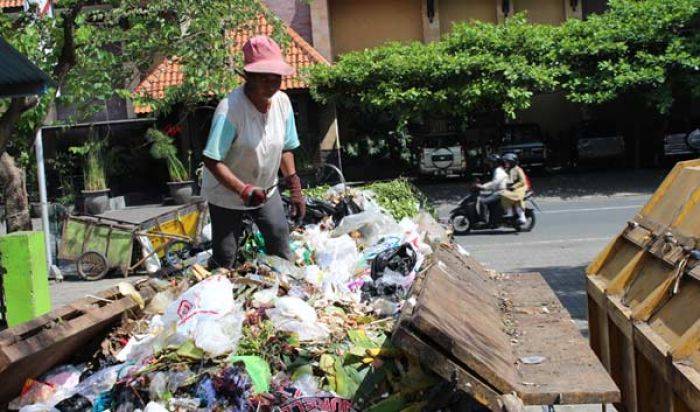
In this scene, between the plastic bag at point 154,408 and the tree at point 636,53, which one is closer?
the plastic bag at point 154,408

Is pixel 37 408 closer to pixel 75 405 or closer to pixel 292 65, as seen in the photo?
pixel 75 405

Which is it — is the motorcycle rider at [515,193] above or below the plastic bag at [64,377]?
below

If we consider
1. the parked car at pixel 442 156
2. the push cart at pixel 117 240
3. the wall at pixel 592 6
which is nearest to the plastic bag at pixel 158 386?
the push cart at pixel 117 240

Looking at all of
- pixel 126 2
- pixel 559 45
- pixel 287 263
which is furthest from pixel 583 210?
pixel 287 263

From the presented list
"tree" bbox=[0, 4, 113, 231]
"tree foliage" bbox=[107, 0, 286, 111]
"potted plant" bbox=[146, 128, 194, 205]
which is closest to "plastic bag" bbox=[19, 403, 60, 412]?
"tree" bbox=[0, 4, 113, 231]

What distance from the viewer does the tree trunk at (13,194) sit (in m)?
10.7

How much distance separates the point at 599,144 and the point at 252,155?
2147 cm

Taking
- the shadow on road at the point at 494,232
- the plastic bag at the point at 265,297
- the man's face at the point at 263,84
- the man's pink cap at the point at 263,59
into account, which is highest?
the man's pink cap at the point at 263,59

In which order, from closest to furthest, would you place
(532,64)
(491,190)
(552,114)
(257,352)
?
1. (257,352)
2. (491,190)
3. (532,64)
4. (552,114)

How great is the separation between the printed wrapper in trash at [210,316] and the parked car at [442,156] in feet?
66.4

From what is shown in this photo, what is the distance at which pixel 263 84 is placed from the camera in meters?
5.20

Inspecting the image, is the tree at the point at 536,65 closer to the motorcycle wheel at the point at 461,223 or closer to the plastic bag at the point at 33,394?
the motorcycle wheel at the point at 461,223

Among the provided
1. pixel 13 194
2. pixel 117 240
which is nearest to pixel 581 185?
pixel 117 240

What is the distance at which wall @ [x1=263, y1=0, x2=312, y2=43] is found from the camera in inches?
1067
